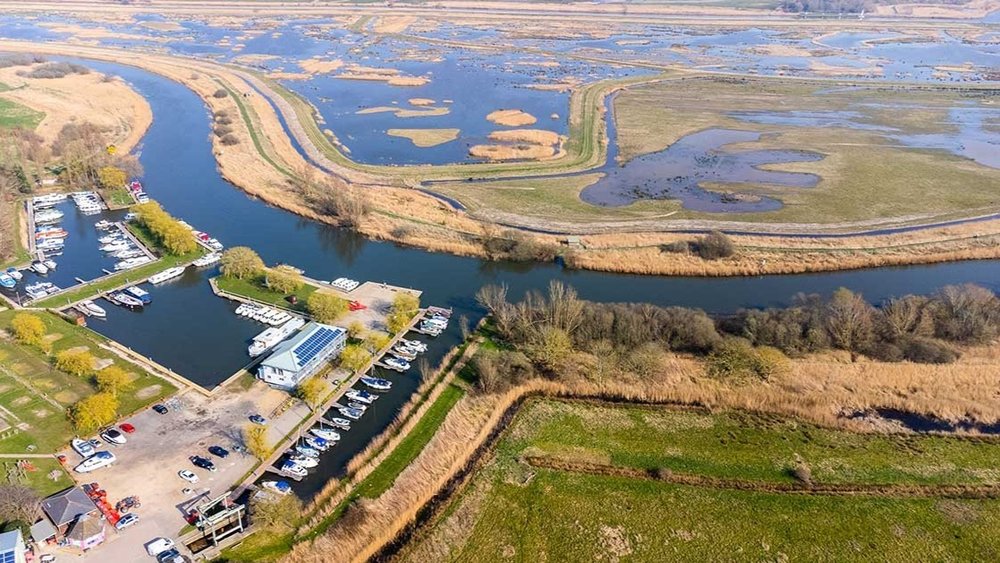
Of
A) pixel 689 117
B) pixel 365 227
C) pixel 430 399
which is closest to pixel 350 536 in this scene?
pixel 430 399

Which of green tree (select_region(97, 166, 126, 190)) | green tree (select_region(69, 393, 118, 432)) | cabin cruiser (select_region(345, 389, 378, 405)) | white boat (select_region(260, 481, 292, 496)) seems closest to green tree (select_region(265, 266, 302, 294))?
cabin cruiser (select_region(345, 389, 378, 405))

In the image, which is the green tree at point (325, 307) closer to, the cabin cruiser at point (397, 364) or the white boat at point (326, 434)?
the cabin cruiser at point (397, 364)

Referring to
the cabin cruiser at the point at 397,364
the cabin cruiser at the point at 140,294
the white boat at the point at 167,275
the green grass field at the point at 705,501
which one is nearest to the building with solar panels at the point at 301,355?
the cabin cruiser at the point at 397,364

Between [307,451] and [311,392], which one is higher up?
[311,392]

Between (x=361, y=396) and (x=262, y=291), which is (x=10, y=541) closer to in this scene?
(x=361, y=396)

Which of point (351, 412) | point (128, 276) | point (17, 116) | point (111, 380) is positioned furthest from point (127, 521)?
point (17, 116)

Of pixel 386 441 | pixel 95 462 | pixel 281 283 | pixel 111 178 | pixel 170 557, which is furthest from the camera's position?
pixel 111 178

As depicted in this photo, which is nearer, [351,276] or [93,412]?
[93,412]
